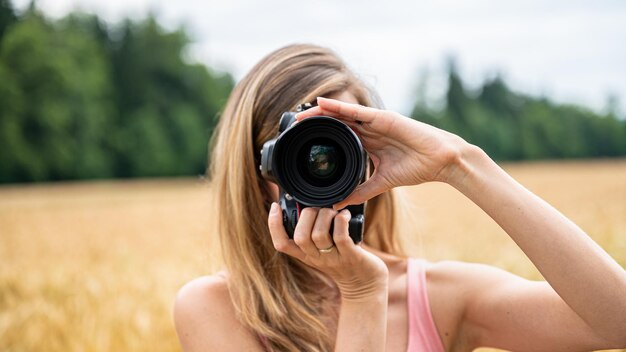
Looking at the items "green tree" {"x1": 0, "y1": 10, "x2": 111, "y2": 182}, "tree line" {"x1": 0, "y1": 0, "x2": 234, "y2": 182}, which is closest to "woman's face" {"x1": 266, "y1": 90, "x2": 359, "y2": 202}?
"tree line" {"x1": 0, "y1": 0, "x2": 234, "y2": 182}

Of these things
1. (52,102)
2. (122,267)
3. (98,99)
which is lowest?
(98,99)

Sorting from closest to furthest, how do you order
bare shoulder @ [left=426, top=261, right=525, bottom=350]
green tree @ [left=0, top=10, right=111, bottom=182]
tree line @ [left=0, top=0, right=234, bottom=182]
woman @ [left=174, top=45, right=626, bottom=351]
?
woman @ [left=174, top=45, right=626, bottom=351] → bare shoulder @ [left=426, top=261, right=525, bottom=350] → green tree @ [left=0, top=10, right=111, bottom=182] → tree line @ [left=0, top=0, right=234, bottom=182]

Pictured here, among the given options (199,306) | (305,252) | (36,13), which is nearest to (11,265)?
(199,306)

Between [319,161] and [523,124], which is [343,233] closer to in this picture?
[319,161]

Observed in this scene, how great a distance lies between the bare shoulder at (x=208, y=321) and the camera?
1856mm

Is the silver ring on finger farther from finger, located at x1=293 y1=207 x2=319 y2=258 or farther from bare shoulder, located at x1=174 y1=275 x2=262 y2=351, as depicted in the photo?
bare shoulder, located at x1=174 y1=275 x2=262 y2=351

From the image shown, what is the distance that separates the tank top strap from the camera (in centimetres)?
193

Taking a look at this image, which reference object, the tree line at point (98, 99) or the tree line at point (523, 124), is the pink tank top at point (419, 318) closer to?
the tree line at point (98, 99)

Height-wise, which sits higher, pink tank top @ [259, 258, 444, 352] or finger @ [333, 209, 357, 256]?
finger @ [333, 209, 357, 256]

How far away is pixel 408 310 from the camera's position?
2.00m

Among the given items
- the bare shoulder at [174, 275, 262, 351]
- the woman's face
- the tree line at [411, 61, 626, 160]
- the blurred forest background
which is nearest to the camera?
the bare shoulder at [174, 275, 262, 351]

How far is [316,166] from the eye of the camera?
171 centimetres

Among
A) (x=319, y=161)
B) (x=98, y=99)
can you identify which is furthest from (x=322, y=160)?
(x=98, y=99)

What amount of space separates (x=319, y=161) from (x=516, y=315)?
0.75 metres
